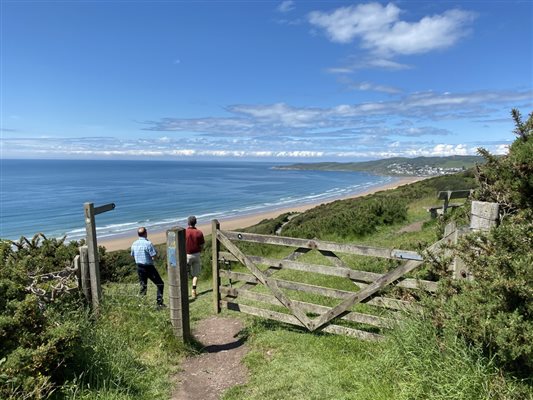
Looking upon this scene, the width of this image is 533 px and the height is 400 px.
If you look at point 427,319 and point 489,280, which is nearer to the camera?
point 489,280

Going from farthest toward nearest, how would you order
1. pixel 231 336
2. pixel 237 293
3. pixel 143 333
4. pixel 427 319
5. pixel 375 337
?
1. pixel 237 293
2. pixel 231 336
3. pixel 143 333
4. pixel 375 337
5. pixel 427 319

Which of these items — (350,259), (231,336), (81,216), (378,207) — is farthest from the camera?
(81,216)

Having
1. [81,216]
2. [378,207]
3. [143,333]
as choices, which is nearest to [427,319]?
[143,333]

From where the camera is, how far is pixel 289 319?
604cm

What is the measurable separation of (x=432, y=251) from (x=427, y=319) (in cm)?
84

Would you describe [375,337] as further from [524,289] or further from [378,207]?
[378,207]

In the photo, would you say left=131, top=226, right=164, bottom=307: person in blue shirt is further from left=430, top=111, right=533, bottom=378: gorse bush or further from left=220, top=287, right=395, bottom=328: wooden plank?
left=430, top=111, right=533, bottom=378: gorse bush

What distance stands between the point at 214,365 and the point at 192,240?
4179mm

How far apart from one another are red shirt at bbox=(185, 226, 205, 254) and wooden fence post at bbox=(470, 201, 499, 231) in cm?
635

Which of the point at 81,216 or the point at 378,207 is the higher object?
the point at 378,207

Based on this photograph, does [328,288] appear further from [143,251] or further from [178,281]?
[143,251]

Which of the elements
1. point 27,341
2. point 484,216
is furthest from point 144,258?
point 484,216

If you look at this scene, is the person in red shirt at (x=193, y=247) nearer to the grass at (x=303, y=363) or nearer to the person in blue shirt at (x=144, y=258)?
the person in blue shirt at (x=144, y=258)

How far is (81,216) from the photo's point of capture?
139 ft
